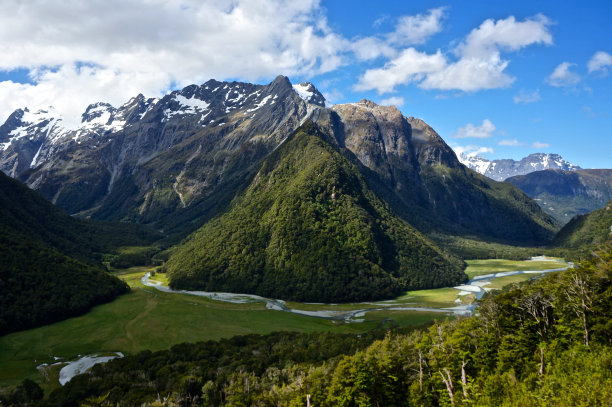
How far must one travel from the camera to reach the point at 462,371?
60.3 metres

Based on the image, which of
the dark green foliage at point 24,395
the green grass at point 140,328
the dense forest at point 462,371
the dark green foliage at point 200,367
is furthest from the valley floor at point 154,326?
the dense forest at point 462,371

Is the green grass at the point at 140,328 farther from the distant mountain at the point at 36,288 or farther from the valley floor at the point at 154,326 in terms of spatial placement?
the distant mountain at the point at 36,288

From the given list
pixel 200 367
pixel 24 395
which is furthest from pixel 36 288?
pixel 200 367

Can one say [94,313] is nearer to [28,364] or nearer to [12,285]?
[12,285]

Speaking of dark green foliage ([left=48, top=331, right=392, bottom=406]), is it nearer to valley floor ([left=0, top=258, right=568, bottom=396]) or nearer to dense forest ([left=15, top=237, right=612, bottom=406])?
dense forest ([left=15, top=237, right=612, bottom=406])

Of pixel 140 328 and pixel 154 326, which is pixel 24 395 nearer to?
pixel 140 328

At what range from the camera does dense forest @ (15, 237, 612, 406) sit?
5219 cm

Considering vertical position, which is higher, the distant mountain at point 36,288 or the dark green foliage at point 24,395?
the distant mountain at point 36,288

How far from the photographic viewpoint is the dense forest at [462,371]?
5219cm

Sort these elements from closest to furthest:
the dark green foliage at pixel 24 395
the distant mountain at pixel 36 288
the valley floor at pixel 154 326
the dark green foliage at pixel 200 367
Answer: the dark green foliage at pixel 24 395 < the dark green foliage at pixel 200 367 < the valley floor at pixel 154 326 < the distant mountain at pixel 36 288

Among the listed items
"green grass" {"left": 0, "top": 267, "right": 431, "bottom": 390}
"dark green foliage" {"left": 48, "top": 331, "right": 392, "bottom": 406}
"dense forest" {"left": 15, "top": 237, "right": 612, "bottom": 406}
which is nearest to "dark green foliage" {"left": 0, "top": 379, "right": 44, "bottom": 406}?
"dense forest" {"left": 15, "top": 237, "right": 612, "bottom": 406}

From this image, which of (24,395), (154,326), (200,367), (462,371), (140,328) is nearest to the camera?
(462,371)

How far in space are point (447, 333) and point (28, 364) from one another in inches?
5178

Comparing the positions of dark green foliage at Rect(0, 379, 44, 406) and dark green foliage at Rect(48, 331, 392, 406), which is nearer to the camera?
dark green foliage at Rect(0, 379, 44, 406)
